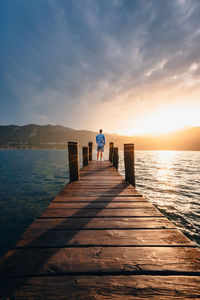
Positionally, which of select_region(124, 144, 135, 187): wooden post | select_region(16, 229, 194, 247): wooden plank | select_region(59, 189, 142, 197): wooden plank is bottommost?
select_region(59, 189, 142, 197): wooden plank

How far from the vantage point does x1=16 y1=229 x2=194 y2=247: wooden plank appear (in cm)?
150

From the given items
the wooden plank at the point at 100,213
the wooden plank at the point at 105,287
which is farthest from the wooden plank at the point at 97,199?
the wooden plank at the point at 105,287

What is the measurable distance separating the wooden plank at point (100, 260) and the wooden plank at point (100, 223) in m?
0.41

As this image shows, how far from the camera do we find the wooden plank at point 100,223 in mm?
1829

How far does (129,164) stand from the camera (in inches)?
173

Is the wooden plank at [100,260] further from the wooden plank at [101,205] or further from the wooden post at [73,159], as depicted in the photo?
the wooden post at [73,159]

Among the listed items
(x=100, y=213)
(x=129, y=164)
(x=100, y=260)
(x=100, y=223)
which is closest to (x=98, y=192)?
(x=100, y=213)

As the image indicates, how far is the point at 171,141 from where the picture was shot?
394 ft

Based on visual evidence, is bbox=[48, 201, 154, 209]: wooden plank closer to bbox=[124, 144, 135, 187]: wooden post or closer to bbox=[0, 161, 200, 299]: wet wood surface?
bbox=[0, 161, 200, 299]: wet wood surface

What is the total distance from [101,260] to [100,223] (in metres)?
0.69

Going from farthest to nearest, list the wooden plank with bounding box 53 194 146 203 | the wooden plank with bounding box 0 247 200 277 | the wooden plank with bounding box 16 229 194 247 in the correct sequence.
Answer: the wooden plank with bounding box 53 194 146 203, the wooden plank with bounding box 16 229 194 247, the wooden plank with bounding box 0 247 200 277

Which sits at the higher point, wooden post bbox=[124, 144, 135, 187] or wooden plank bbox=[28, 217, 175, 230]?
wooden post bbox=[124, 144, 135, 187]

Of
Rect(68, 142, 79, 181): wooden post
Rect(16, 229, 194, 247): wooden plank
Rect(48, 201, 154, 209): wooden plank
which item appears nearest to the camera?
Rect(16, 229, 194, 247): wooden plank

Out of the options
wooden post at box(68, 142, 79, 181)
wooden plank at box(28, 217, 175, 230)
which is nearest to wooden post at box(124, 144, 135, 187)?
wooden post at box(68, 142, 79, 181)
